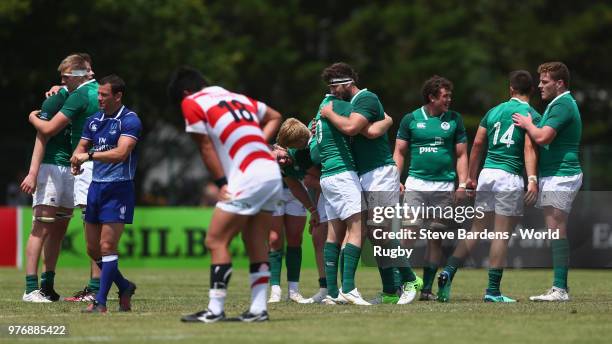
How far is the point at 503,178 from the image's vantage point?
43.6ft

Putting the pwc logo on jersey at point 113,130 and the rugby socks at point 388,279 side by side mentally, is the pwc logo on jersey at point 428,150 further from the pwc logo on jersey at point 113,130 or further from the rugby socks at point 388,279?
the pwc logo on jersey at point 113,130

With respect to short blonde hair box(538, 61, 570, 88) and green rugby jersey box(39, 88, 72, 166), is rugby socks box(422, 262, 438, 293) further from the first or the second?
green rugby jersey box(39, 88, 72, 166)

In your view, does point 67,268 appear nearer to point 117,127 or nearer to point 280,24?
point 117,127

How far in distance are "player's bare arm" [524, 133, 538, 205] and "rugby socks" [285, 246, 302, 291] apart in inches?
100.0

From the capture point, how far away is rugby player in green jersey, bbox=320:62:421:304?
12.4 m

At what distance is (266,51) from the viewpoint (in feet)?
133

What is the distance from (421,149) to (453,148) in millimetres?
368

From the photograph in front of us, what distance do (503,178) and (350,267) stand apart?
76.5 inches

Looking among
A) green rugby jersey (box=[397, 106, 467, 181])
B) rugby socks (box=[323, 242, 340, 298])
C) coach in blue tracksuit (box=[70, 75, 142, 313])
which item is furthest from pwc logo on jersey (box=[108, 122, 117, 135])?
green rugby jersey (box=[397, 106, 467, 181])

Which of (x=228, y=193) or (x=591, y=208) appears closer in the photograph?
(x=228, y=193)

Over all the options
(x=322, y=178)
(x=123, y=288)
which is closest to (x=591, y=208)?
(x=322, y=178)

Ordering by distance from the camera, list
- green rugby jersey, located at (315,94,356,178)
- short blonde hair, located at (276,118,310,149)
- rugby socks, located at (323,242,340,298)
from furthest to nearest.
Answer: short blonde hair, located at (276,118,310,149), rugby socks, located at (323,242,340,298), green rugby jersey, located at (315,94,356,178)

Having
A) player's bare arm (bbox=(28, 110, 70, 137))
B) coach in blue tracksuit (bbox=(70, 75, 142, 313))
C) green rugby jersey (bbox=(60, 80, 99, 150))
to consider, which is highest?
green rugby jersey (bbox=(60, 80, 99, 150))

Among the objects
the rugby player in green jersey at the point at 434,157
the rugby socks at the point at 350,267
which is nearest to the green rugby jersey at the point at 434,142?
the rugby player in green jersey at the point at 434,157
